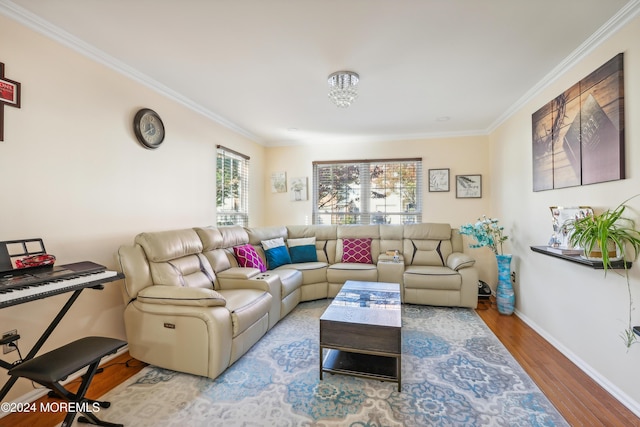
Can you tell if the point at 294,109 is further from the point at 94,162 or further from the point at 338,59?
the point at 94,162

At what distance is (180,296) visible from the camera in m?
2.14

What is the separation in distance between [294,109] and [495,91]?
7.70ft

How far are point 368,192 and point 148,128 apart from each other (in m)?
3.45

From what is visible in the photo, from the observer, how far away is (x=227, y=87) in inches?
116

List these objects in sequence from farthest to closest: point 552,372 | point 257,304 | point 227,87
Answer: point 227,87 → point 257,304 → point 552,372

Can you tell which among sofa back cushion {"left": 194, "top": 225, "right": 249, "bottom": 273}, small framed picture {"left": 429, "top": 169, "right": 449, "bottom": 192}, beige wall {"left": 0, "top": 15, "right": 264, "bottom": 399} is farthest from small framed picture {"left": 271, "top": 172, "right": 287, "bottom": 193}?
small framed picture {"left": 429, "top": 169, "right": 449, "bottom": 192}

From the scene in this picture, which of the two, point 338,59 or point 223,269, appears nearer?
point 338,59

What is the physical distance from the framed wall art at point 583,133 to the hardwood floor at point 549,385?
153 cm

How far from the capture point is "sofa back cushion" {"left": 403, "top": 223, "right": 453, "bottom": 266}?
422 cm

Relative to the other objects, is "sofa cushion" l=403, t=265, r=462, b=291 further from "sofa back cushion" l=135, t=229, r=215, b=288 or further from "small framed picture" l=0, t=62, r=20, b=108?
"small framed picture" l=0, t=62, r=20, b=108

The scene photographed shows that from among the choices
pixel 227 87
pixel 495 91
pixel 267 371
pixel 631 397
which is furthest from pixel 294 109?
pixel 631 397

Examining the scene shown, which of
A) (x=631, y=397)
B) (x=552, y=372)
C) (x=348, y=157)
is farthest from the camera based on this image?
(x=348, y=157)

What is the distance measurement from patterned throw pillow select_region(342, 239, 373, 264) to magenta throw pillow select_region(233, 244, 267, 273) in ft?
4.74

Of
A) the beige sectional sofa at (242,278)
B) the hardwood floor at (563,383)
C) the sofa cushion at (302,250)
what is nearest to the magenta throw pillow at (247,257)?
the beige sectional sofa at (242,278)
